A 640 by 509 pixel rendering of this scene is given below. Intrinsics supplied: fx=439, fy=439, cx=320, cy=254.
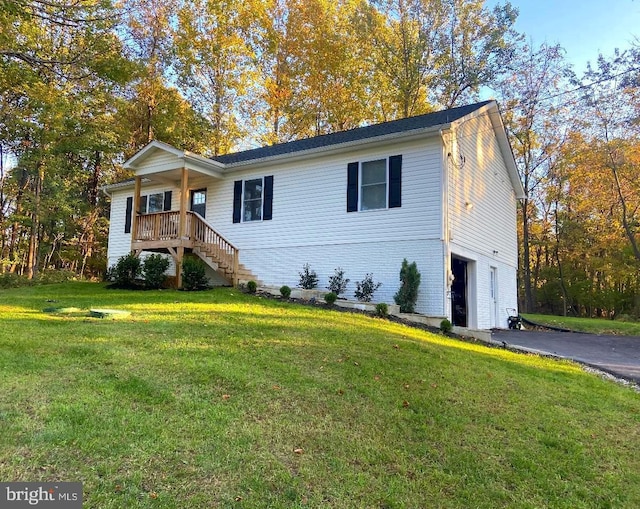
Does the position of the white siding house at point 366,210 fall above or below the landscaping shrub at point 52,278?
above

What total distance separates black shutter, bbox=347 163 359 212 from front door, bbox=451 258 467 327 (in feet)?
11.5

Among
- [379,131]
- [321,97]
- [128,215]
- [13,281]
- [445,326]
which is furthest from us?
[321,97]

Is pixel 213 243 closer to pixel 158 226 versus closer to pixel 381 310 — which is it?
pixel 158 226

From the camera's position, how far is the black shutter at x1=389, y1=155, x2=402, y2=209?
1088 centimetres

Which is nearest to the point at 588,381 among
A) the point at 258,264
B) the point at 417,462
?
A: the point at 417,462

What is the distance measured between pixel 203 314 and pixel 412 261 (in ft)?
16.9

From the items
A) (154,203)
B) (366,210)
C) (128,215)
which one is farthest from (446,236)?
(128,215)

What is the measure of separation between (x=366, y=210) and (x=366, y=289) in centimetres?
204

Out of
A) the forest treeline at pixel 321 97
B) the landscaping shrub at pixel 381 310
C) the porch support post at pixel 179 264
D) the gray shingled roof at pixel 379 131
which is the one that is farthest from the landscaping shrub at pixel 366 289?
the forest treeline at pixel 321 97

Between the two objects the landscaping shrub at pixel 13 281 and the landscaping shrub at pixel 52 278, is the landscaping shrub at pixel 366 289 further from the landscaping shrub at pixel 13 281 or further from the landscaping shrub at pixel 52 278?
the landscaping shrub at pixel 13 281

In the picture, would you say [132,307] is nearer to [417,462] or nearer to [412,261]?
[412,261]

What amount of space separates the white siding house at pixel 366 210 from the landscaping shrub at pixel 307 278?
5.8 inches

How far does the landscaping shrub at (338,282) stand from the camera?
1142cm

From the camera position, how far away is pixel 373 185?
11383 millimetres
